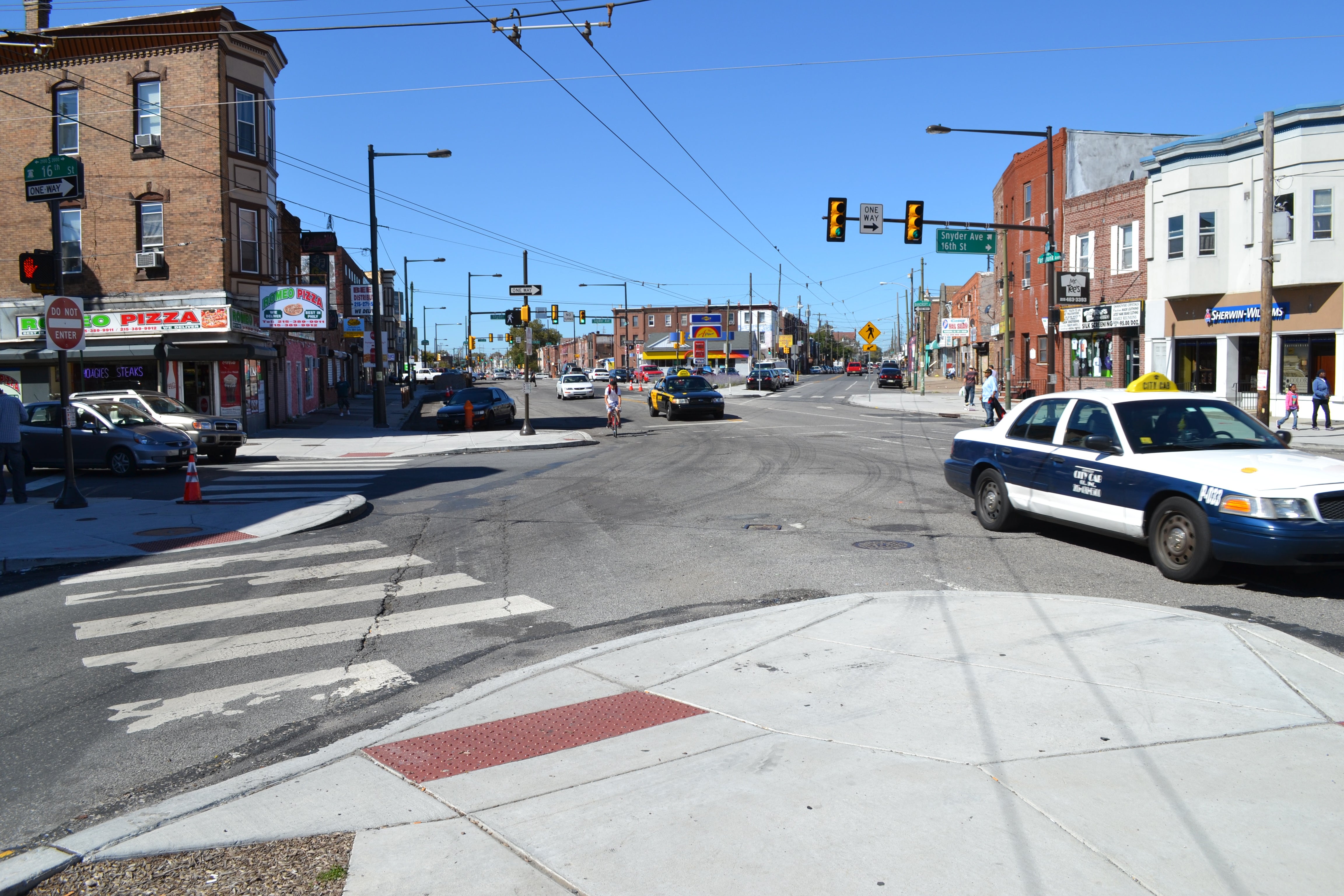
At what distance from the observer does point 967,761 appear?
4.37m

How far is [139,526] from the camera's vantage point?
1191 cm

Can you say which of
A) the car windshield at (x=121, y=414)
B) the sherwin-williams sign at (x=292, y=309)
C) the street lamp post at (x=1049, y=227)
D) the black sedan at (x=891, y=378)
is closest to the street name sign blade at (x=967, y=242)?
the street lamp post at (x=1049, y=227)

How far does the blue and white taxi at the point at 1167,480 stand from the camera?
723 centimetres

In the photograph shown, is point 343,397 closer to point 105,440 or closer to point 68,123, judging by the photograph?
point 68,123

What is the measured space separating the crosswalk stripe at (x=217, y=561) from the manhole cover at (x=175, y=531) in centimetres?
168

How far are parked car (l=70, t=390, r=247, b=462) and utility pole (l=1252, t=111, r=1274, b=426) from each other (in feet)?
75.4

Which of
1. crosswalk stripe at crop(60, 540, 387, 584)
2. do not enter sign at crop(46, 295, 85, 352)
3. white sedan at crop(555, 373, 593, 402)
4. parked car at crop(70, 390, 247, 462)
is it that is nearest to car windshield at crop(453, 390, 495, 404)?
parked car at crop(70, 390, 247, 462)

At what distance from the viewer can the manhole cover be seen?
449 inches

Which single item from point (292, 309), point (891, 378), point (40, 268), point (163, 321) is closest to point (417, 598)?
point (40, 268)

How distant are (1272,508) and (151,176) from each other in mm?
29894

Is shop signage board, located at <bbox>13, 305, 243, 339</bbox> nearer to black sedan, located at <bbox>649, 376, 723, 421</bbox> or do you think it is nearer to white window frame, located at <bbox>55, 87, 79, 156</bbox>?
white window frame, located at <bbox>55, 87, 79, 156</bbox>

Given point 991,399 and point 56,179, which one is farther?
point 991,399

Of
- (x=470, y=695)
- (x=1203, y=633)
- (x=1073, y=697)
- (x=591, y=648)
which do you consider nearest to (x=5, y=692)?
(x=470, y=695)

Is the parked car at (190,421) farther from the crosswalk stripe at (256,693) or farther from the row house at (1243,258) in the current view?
the row house at (1243,258)
